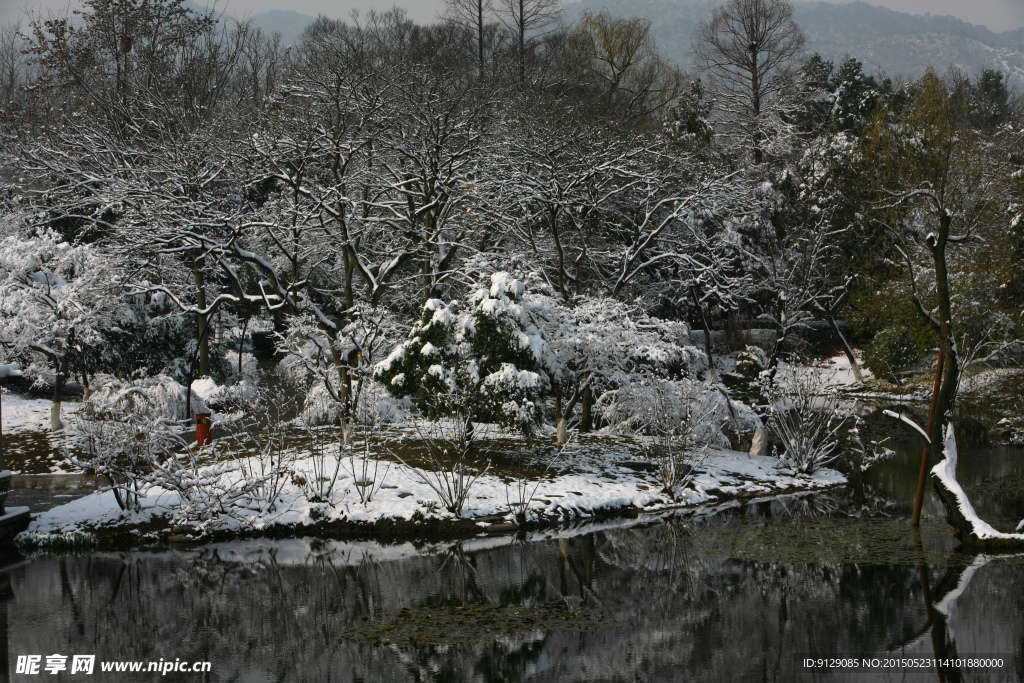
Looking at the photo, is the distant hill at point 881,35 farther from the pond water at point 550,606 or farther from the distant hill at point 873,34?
the pond water at point 550,606

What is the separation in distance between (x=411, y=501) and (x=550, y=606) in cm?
477

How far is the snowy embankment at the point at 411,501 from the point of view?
1228 cm

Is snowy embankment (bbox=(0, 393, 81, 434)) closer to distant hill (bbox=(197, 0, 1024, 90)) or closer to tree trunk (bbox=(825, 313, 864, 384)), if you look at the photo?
tree trunk (bbox=(825, 313, 864, 384))

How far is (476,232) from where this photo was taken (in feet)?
67.4

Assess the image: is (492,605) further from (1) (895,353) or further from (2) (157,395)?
(1) (895,353)

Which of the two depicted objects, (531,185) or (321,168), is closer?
(531,185)

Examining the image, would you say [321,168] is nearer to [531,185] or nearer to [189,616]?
[531,185]

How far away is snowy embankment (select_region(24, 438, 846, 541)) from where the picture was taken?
12.3 meters

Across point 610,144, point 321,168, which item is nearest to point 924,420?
point 610,144

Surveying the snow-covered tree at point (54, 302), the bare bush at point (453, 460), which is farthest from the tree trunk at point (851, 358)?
the snow-covered tree at point (54, 302)

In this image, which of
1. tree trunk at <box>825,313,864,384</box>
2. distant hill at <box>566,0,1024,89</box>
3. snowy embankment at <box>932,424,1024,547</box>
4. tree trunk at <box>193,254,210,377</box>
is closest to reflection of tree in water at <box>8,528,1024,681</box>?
snowy embankment at <box>932,424,1024,547</box>

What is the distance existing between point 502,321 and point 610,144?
A: 26.8 ft

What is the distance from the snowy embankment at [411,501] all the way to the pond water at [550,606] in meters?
0.64

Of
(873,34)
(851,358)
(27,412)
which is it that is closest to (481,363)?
(27,412)
